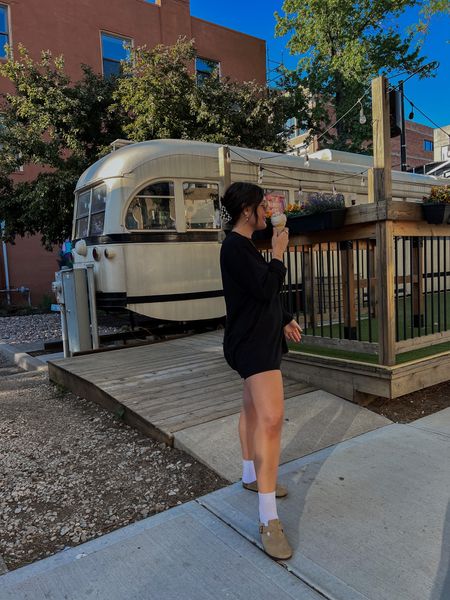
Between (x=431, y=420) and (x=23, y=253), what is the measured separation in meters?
15.5

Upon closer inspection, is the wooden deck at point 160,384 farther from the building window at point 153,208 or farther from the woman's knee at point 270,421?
the building window at point 153,208

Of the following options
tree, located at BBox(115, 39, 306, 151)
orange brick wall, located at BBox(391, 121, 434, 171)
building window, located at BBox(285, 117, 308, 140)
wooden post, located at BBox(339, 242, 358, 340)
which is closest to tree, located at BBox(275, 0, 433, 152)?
building window, located at BBox(285, 117, 308, 140)

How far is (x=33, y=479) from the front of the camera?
3.39 meters

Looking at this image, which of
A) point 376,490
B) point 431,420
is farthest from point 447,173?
point 376,490

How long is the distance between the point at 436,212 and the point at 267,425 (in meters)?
2.85

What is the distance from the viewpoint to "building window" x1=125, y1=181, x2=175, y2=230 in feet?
25.6

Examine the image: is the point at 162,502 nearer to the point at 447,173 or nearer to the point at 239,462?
the point at 239,462

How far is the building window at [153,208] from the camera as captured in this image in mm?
7812

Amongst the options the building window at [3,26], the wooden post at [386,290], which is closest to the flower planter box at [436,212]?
the wooden post at [386,290]

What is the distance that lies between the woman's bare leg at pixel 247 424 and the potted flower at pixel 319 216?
2.19 metres

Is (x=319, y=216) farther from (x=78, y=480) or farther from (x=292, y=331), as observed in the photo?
(x=78, y=480)

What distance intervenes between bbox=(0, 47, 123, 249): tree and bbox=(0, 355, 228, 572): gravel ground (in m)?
7.81

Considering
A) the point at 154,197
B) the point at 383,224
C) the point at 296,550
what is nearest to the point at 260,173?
the point at 154,197

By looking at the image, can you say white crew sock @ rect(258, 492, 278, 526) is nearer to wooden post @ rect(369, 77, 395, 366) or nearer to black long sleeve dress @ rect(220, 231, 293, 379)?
black long sleeve dress @ rect(220, 231, 293, 379)
